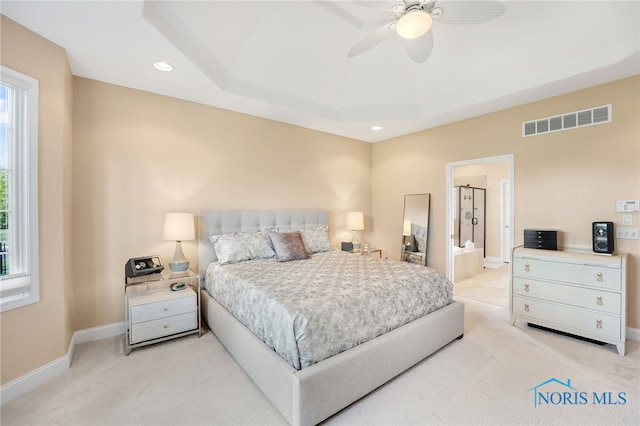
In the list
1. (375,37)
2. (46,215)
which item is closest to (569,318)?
(375,37)

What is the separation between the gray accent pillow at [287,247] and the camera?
3.46 metres

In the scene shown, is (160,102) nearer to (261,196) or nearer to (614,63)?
(261,196)

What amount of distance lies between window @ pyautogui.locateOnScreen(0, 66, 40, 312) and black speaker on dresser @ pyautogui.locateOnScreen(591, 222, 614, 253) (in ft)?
17.1

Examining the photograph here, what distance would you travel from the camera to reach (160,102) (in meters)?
3.26

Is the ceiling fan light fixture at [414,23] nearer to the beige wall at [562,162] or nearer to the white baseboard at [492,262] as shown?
the beige wall at [562,162]

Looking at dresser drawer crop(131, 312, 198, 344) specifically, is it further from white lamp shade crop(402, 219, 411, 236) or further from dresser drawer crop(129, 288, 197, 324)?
white lamp shade crop(402, 219, 411, 236)

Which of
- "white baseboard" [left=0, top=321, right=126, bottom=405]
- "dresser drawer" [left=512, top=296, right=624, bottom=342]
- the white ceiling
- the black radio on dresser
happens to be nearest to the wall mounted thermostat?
the black radio on dresser

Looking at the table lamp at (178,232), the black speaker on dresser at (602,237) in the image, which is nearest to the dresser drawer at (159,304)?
the table lamp at (178,232)

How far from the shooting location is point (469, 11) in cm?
193

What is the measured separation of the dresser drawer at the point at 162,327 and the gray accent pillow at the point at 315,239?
1709 millimetres

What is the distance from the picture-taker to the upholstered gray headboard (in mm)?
3488

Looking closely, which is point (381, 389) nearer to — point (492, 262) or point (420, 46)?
point (420, 46)

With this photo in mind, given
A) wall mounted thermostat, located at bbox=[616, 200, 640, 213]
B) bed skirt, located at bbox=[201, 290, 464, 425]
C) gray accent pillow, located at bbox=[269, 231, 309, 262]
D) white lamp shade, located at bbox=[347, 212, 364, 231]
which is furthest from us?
white lamp shade, located at bbox=[347, 212, 364, 231]

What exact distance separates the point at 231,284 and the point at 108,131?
2.13 meters
